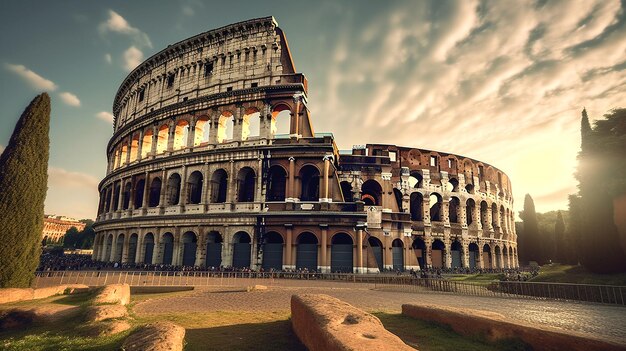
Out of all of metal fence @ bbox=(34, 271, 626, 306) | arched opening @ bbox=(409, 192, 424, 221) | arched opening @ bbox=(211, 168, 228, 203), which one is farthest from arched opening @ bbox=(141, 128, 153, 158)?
arched opening @ bbox=(409, 192, 424, 221)

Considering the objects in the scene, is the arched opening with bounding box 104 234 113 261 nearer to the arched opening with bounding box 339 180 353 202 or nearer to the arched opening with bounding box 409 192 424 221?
the arched opening with bounding box 339 180 353 202

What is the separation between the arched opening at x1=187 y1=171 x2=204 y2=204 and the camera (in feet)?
91.2

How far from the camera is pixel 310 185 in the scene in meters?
27.9

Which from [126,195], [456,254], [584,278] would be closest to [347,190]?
[456,254]

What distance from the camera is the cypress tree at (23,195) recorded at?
11656 millimetres

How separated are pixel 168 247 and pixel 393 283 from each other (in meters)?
19.0

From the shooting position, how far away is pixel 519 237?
2101 inches

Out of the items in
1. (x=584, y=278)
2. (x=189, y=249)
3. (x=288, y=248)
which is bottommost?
(x=584, y=278)

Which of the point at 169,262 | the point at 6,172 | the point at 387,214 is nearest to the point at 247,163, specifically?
the point at 169,262

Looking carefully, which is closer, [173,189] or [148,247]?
[148,247]

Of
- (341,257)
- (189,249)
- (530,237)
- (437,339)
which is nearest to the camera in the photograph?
(437,339)

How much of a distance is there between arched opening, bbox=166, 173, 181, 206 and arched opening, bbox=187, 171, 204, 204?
2.00 metres

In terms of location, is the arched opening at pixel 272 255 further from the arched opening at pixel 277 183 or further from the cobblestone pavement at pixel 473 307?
the cobblestone pavement at pixel 473 307

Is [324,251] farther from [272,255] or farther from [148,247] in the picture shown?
[148,247]
